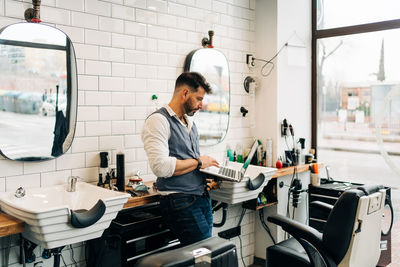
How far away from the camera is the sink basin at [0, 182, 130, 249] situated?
1.97 metres

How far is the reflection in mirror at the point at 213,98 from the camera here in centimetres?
351

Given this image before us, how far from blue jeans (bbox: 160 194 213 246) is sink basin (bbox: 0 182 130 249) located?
0.29m

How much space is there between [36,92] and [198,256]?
1.79 m

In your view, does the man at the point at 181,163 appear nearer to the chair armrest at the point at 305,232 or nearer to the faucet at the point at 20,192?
the chair armrest at the point at 305,232

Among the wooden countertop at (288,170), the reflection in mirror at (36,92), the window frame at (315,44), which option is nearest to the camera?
the reflection in mirror at (36,92)

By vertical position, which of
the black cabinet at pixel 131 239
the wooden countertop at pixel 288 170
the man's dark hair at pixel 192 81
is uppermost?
the man's dark hair at pixel 192 81

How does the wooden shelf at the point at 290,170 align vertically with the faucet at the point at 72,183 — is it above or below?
below

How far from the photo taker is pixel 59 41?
260 cm

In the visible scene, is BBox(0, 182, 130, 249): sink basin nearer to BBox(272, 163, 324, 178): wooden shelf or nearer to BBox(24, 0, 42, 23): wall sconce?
BBox(24, 0, 42, 23): wall sconce

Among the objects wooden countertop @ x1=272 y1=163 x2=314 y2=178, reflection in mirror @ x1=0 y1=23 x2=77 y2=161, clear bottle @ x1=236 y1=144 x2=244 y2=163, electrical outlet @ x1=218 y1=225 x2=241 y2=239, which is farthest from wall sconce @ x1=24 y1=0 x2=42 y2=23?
electrical outlet @ x1=218 y1=225 x2=241 y2=239

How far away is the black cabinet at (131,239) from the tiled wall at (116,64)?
0.29 m

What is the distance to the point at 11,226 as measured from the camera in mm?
2002

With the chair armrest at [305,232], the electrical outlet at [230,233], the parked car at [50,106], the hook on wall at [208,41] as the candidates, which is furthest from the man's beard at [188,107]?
the electrical outlet at [230,233]

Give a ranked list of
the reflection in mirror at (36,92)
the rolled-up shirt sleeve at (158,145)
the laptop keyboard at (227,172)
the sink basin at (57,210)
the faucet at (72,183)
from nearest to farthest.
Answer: the sink basin at (57,210) → the rolled-up shirt sleeve at (158,145) → the reflection in mirror at (36,92) → the faucet at (72,183) → the laptop keyboard at (227,172)
